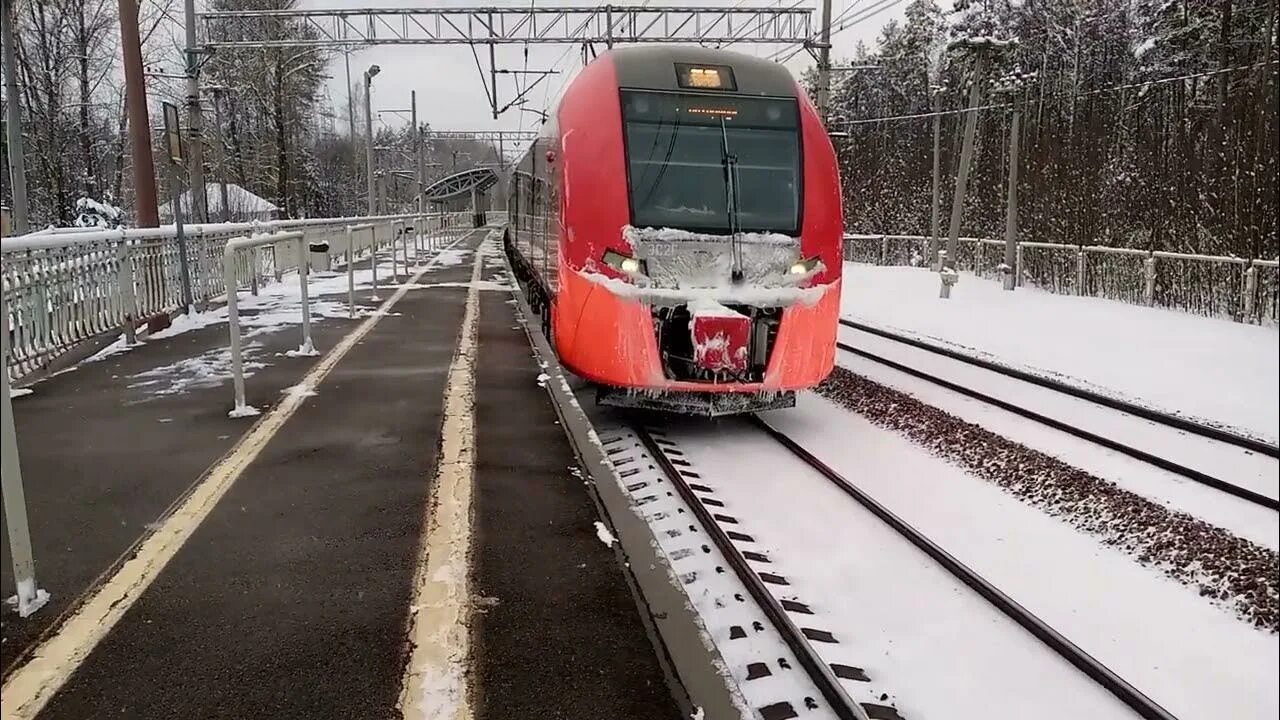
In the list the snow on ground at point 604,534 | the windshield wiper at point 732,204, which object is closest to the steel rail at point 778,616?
the snow on ground at point 604,534

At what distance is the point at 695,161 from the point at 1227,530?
4274mm

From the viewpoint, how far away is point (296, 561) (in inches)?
168

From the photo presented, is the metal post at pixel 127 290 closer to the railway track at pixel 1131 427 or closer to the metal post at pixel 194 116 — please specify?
the metal post at pixel 194 116

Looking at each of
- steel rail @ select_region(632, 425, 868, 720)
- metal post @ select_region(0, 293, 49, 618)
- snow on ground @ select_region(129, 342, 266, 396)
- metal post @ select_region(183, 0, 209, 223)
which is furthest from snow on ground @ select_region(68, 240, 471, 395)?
steel rail @ select_region(632, 425, 868, 720)

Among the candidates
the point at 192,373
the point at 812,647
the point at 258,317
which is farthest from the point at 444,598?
the point at 258,317

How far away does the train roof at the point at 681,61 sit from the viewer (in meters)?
7.23

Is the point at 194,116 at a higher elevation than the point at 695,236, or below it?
higher

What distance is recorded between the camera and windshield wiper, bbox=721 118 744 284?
22.0ft

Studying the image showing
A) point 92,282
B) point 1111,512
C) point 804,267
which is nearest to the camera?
point 1111,512

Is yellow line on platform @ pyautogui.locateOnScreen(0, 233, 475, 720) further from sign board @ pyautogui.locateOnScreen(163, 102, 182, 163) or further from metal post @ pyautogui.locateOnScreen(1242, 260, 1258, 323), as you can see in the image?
sign board @ pyautogui.locateOnScreen(163, 102, 182, 163)

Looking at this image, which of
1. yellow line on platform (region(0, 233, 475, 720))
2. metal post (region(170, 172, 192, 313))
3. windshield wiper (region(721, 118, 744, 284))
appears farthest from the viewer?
metal post (region(170, 172, 192, 313))

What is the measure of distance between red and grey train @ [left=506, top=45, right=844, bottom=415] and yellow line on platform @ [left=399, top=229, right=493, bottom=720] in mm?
1316

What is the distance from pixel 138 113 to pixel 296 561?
33.5ft

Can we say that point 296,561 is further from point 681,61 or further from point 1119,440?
point 1119,440
